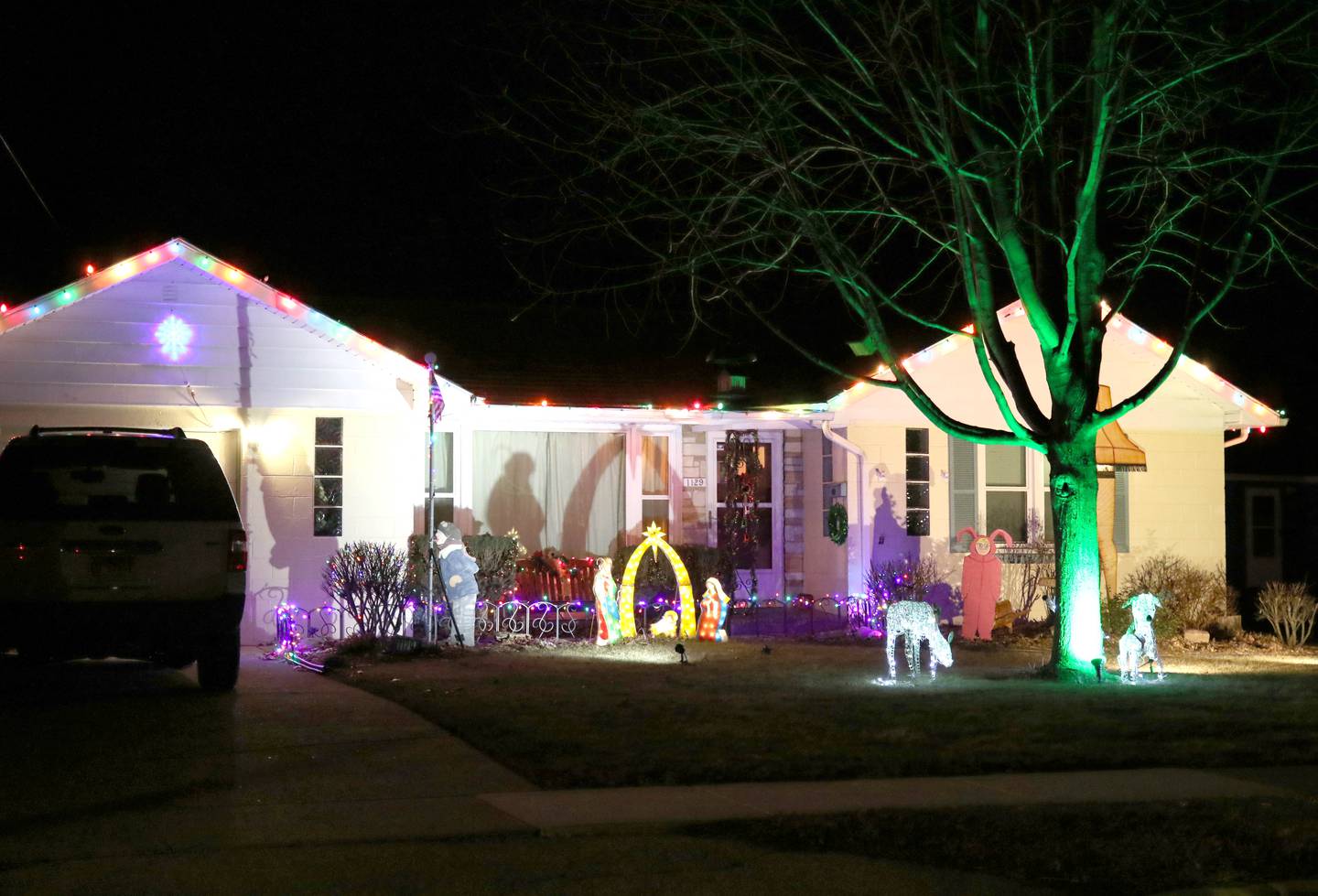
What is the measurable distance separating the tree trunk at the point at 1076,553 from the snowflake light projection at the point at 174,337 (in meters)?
8.93

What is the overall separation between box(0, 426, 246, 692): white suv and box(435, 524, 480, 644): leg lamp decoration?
11.6 feet

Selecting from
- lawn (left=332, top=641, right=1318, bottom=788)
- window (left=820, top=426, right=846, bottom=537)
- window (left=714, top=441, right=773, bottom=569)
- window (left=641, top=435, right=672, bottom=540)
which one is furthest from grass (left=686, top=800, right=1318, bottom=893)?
window (left=714, top=441, right=773, bottom=569)

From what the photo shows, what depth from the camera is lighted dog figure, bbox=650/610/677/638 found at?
16.0 meters

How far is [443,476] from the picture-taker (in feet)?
57.8

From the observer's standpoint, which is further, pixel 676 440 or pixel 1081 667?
pixel 676 440

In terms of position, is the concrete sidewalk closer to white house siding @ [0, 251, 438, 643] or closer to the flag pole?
the flag pole

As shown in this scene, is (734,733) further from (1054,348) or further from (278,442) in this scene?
(278,442)

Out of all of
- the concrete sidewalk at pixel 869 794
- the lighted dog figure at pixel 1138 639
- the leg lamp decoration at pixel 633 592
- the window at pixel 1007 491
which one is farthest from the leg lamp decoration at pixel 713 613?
the concrete sidewalk at pixel 869 794

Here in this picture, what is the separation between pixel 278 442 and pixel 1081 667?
8.65m

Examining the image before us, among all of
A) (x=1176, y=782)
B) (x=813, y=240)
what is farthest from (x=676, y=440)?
(x=1176, y=782)

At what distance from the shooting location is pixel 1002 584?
1836cm

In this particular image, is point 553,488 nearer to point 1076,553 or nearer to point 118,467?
point 1076,553

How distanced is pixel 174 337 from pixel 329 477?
2.20 metres

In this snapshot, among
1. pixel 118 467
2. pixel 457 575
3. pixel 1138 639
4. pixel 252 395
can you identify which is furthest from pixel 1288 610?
pixel 118 467
